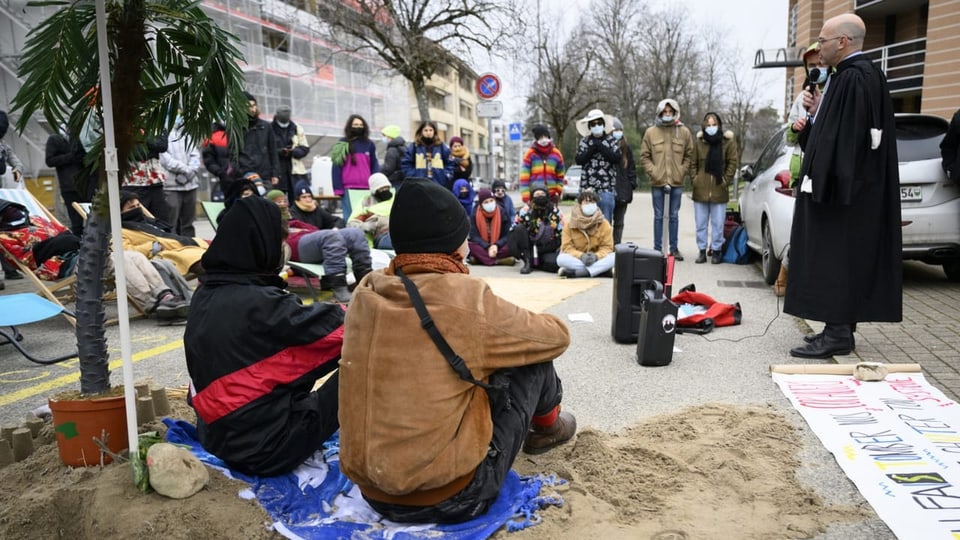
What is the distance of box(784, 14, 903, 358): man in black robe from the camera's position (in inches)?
174

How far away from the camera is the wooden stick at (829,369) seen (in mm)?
4277

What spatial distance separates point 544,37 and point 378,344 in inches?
1041

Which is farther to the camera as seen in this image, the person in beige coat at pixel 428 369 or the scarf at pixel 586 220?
the scarf at pixel 586 220

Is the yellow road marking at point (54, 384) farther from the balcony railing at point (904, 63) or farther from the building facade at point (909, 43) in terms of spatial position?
the balcony railing at point (904, 63)

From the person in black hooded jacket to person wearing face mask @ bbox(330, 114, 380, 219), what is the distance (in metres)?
7.40

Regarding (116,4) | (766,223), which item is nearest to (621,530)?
(116,4)

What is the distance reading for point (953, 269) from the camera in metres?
7.73

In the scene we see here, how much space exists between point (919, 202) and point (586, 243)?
373 centimetres

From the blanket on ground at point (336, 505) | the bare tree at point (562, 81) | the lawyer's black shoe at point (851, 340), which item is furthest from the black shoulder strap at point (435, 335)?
the bare tree at point (562, 81)

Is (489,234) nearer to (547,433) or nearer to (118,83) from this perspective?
(547,433)

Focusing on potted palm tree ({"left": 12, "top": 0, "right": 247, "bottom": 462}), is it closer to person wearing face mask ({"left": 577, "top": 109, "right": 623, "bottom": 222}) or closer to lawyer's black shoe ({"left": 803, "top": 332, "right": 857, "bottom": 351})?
lawyer's black shoe ({"left": 803, "top": 332, "right": 857, "bottom": 351})

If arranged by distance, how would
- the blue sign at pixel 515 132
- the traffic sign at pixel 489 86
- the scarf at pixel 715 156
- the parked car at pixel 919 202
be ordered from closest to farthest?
the parked car at pixel 919 202 < the scarf at pixel 715 156 < the traffic sign at pixel 489 86 < the blue sign at pixel 515 132

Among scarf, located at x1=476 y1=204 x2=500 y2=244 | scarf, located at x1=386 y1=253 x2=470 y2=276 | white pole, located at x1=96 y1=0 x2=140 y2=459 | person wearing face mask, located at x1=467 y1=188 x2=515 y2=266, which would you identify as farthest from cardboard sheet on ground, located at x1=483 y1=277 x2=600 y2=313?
white pole, located at x1=96 y1=0 x2=140 y2=459

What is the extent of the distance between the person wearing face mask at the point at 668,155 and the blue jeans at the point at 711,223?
1.07ft
